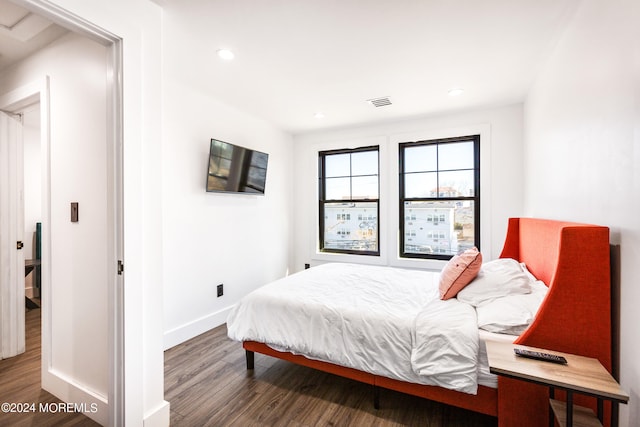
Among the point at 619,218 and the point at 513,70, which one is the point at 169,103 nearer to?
the point at 513,70

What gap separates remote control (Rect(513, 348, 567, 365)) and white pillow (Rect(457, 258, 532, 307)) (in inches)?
24.7

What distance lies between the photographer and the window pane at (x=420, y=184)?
3.91 m

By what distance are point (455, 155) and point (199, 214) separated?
3184 millimetres

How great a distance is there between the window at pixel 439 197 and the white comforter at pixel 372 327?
1367mm

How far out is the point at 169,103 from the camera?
9.13 ft

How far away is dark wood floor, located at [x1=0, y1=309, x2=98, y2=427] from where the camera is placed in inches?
71.4

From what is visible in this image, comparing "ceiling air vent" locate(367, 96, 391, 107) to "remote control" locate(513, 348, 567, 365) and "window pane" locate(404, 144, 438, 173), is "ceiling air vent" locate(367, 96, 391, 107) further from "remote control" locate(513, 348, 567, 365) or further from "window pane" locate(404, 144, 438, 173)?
"remote control" locate(513, 348, 567, 365)

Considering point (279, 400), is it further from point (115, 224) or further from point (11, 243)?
point (11, 243)

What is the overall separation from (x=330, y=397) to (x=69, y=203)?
2.19 metres

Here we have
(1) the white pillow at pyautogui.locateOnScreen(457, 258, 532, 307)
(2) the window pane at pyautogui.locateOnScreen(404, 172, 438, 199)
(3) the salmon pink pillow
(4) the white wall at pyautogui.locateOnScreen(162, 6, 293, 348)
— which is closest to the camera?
(1) the white pillow at pyautogui.locateOnScreen(457, 258, 532, 307)

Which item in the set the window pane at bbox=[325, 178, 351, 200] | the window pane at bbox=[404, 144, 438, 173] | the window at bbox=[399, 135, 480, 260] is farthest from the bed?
the window pane at bbox=[325, 178, 351, 200]

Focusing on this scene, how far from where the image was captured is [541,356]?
1271 mm

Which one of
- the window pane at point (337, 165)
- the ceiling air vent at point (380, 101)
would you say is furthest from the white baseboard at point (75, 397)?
the window pane at point (337, 165)

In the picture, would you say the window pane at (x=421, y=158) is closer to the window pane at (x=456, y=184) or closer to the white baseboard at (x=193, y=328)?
the window pane at (x=456, y=184)
